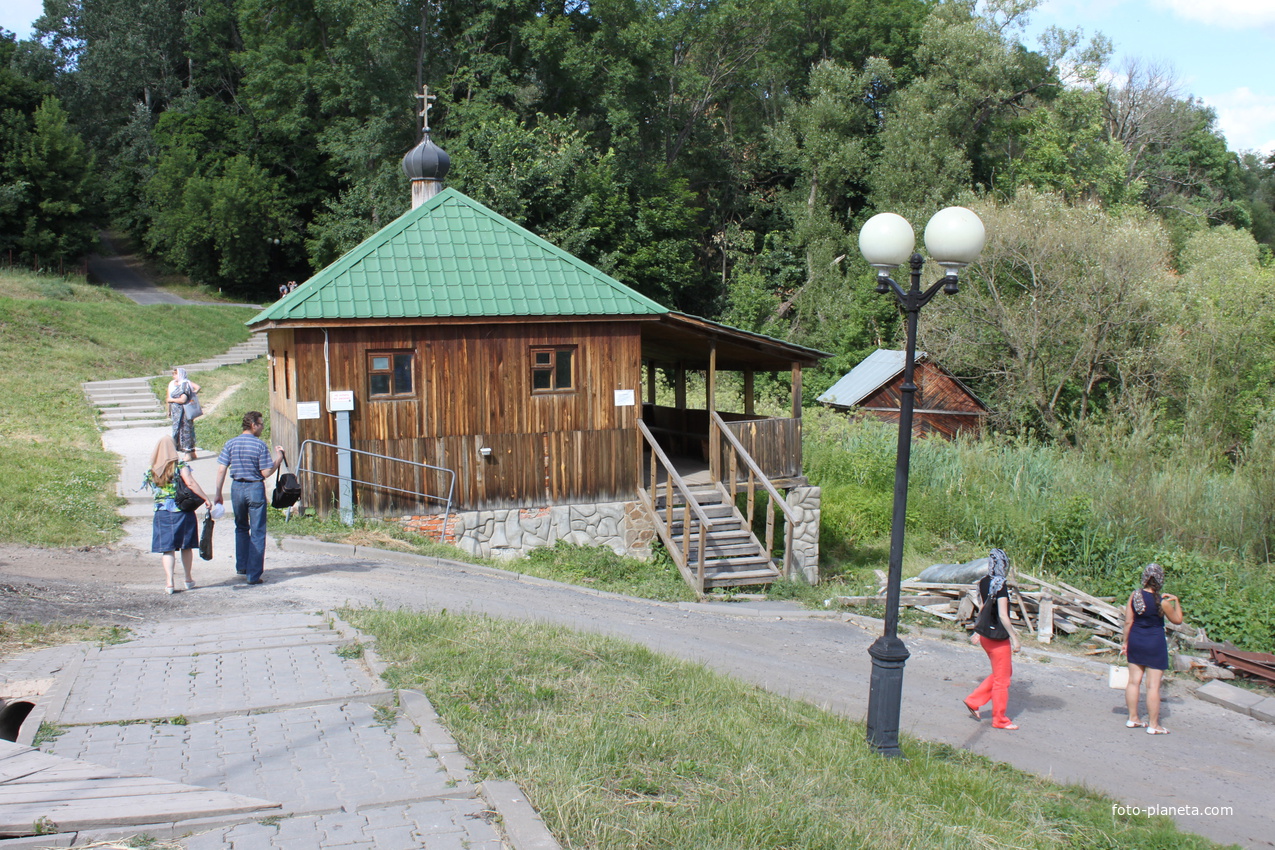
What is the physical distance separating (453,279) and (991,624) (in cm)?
980

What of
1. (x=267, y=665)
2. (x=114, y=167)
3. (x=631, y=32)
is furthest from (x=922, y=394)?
(x=114, y=167)

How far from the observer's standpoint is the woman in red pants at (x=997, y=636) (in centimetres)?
852

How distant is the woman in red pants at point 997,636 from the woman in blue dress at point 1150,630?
3.89 ft

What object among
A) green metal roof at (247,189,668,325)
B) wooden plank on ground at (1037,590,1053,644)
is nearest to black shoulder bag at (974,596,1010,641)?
wooden plank on ground at (1037,590,1053,644)

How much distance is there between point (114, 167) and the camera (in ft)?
165

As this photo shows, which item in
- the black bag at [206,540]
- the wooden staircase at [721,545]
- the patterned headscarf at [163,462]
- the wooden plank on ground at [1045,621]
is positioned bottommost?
the wooden plank on ground at [1045,621]

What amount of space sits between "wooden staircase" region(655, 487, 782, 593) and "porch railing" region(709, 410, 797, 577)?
0.70ft

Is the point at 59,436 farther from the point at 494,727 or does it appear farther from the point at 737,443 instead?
the point at 494,727

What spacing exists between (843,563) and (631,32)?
26.8m

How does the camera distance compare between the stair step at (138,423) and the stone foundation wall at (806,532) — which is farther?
the stair step at (138,423)

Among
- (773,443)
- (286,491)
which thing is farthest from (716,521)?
(286,491)

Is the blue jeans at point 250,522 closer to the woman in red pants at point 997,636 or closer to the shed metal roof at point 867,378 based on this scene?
the woman in red pants at point 997,636

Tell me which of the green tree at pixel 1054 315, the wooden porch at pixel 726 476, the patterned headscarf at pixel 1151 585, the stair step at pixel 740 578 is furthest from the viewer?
the green tree at pixel 1054 315

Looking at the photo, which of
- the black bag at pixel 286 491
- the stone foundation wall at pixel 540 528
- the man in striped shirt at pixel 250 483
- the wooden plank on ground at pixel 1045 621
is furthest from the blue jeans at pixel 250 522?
the wooden plank on ground at pixel 1045 621
